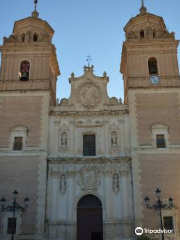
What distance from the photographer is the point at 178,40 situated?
90.6ft

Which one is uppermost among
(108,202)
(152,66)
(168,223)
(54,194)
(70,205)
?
(152,66)

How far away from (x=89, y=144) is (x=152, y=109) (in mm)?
5060

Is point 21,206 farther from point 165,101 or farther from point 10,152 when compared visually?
point 165,101

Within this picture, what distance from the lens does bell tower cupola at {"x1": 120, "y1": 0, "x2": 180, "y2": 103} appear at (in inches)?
1040

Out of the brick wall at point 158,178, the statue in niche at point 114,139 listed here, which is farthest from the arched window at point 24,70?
the brick wall at point 158,178

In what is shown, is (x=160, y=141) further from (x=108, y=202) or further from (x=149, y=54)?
(x=149, y=54)

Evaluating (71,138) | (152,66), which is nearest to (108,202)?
(71,138)

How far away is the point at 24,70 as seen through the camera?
1083 inches

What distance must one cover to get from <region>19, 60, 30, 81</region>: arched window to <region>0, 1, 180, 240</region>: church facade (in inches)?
3.1

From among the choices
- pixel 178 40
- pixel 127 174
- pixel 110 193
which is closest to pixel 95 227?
pixel 110 193

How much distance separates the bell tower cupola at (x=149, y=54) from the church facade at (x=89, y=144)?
76 millimetres

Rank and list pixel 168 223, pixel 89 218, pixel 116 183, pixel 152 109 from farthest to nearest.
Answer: pixel 152 109
pixel 116 183
pixel 89 218
pixel 168 223

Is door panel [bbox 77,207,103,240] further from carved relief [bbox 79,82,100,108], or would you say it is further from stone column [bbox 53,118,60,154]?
carved relief [bbox 79,82,100,108]

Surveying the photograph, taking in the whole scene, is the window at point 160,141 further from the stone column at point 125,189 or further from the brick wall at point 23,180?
the brick wall at point 23,180
